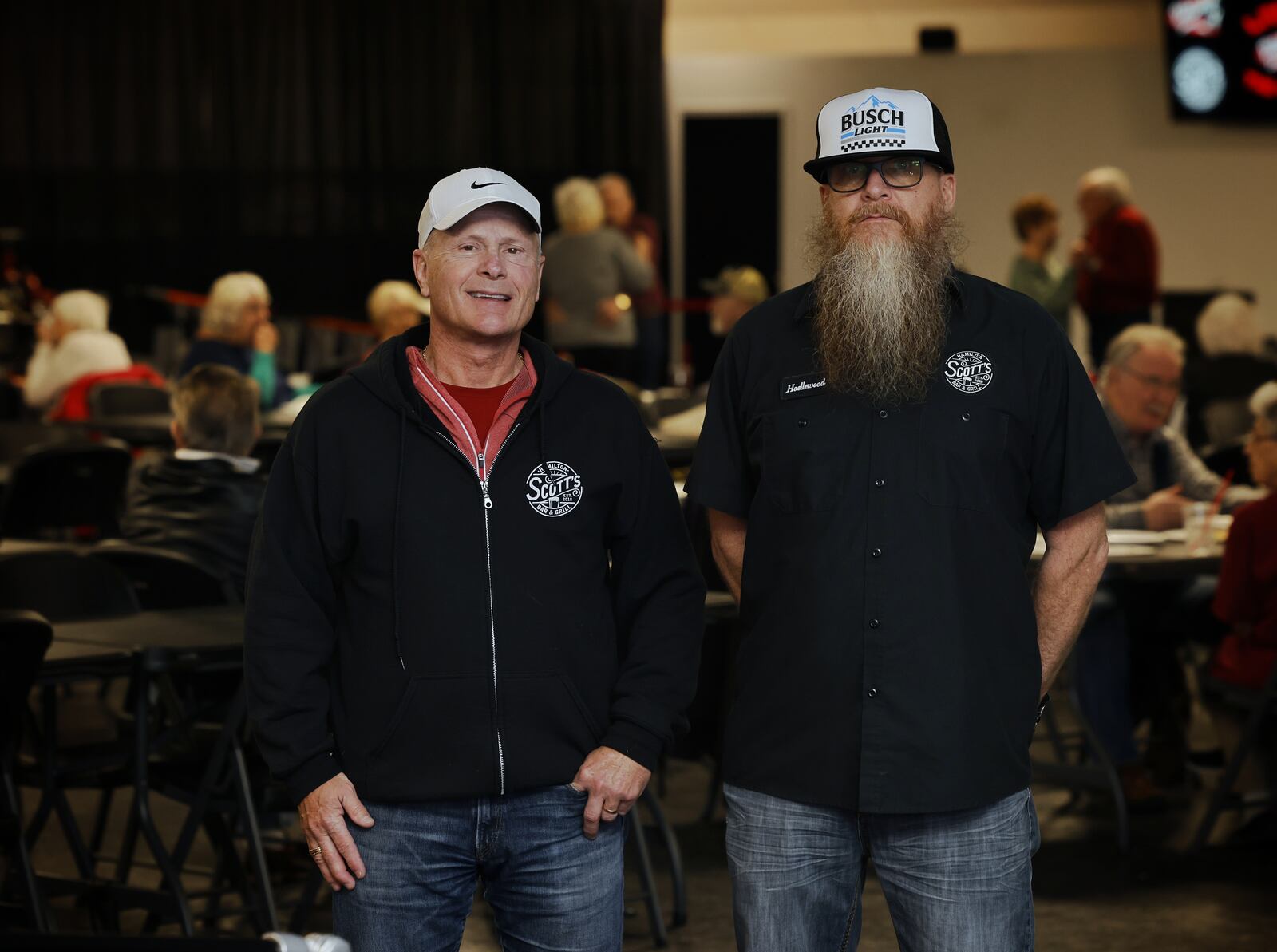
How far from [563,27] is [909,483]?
509 inches

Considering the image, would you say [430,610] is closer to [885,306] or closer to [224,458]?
[885,306]

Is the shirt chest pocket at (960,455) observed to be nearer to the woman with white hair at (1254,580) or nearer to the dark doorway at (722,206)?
the woman with white hair at (1254,580)

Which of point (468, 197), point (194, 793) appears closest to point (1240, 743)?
point (194, 793)

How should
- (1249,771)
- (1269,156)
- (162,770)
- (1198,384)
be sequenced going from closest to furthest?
1. (162,770)
2. (1249,771)
3. (1198,384)
4. (1269,156)

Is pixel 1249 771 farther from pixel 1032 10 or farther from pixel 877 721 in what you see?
pixel 1032 10

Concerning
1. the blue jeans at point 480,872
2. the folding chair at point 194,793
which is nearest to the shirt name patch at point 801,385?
the blue jeans at point 480,872

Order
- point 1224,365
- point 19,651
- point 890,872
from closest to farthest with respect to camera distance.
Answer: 1. point 890,872
2. point 19,651
3. point 1224,365

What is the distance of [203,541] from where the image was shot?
4586 millimetres

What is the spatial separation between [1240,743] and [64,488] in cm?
402

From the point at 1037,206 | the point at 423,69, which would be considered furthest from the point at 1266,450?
the point at 423,69

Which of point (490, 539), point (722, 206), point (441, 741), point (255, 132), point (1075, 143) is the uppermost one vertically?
point (255, 132)

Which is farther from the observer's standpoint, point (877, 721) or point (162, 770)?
point (162, 770)

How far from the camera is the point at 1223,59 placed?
12.4 m

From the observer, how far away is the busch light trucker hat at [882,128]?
230 cm
